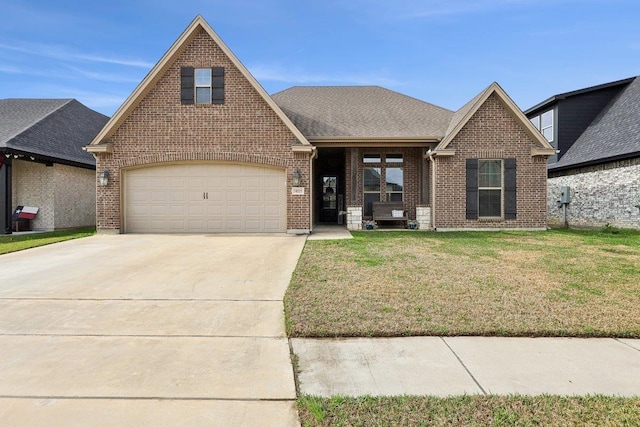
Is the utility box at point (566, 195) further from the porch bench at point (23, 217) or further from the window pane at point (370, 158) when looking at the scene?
the porch bench at point (23, 217)

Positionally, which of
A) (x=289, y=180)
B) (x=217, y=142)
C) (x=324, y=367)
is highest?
(x=217, y=142)

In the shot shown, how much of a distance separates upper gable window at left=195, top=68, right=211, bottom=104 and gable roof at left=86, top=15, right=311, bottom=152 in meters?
0.90

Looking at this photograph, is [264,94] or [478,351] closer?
[478,351]

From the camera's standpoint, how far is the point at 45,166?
48.6 feet

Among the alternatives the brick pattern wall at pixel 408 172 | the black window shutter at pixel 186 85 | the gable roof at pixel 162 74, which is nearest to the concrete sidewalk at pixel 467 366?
the gable roof at pixel 162 74

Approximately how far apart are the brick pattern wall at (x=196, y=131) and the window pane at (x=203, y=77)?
0.18 m

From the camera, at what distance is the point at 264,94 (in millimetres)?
12930

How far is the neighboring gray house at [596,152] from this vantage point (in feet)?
45.0

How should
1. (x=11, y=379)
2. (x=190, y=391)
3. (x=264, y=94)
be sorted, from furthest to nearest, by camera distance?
(x=264, y=94), (x=11, y=379), (x=190, y=391)

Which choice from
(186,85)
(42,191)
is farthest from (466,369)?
(42,191)

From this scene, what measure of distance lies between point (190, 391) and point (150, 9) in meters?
15.4

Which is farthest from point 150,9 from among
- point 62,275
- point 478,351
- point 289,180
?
point 478,351

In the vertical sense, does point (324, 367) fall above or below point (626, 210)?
below

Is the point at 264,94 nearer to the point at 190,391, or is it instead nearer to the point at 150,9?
the point at 150,9
